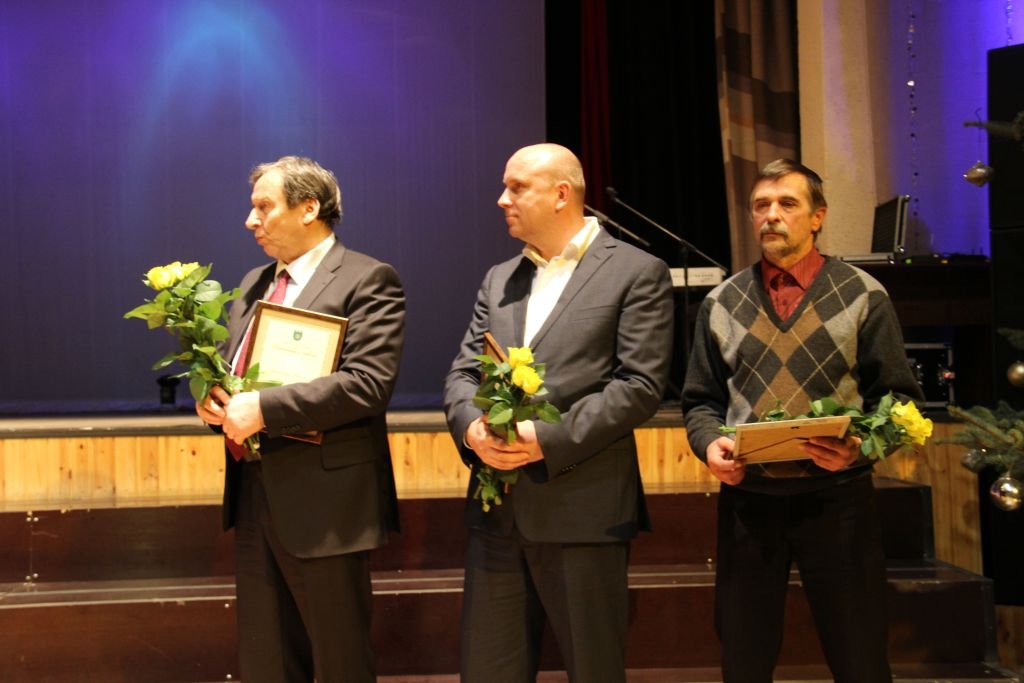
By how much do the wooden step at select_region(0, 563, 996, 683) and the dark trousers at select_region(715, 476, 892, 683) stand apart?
3.16ft

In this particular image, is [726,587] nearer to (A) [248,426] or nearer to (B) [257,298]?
(A) [248,426]

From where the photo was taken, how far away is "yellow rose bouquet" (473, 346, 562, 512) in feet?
7.02

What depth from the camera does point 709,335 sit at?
2.62 metres

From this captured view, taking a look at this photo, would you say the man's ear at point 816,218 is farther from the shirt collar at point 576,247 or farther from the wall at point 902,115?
the wall at point 902,115

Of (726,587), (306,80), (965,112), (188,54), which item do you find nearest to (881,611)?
(726,587)

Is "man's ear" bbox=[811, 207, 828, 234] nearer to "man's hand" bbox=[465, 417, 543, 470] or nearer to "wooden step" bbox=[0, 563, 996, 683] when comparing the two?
"man's hand" bbox=[465, 417, 543, 470]

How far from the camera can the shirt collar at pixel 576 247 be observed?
8.50ft

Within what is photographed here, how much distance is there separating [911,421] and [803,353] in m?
0.33

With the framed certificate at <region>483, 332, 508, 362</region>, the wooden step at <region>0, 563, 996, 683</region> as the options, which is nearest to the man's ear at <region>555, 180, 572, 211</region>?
the framed certificate at <region>483, 332, 508, 362</region>

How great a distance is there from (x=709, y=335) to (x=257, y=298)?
1.28 meters

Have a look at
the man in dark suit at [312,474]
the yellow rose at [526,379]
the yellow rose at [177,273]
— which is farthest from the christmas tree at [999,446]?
the yellow rose at [177,273]

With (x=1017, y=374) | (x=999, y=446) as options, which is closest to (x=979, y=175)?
(x=1017, y=374)

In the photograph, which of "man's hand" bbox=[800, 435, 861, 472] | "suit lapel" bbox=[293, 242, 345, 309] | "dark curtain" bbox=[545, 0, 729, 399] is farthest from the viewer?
"dark curtain" bbox=[545, 0, 729, 399]

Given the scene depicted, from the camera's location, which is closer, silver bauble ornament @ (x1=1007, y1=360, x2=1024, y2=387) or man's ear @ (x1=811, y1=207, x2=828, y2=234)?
man's ear @ (x1=811, y1=207, x2=828, y2=234)
